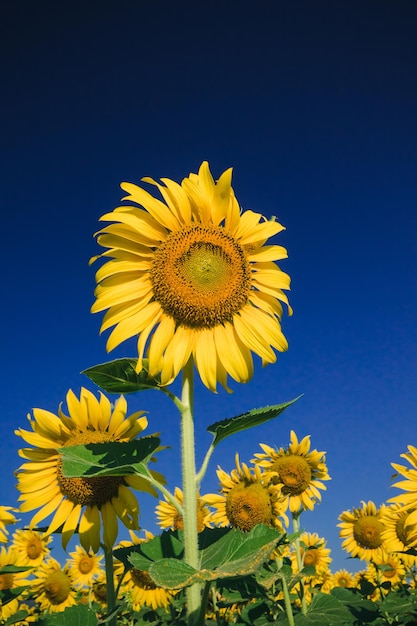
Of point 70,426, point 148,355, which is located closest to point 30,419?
point 70,426

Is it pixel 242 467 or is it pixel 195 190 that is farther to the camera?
pixel 242 467

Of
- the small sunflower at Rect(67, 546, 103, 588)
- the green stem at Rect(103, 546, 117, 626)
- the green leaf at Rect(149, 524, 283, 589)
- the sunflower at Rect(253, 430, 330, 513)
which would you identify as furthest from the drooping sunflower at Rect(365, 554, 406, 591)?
the green leaf at Rect(149, 524, 283, 589)

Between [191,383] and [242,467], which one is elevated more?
[242,467]

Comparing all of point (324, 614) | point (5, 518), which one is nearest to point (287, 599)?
point (324, 614)

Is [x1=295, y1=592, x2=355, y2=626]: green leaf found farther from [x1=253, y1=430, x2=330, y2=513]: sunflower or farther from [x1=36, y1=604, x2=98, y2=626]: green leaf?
[x1=36, y1=604, x2=98, y2=626]: green leaf

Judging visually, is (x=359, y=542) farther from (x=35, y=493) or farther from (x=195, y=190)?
(x=195, y=190)

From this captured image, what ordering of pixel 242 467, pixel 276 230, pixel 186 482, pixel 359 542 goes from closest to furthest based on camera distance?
1. pixel 186 482
2. pixel 276 230
3. pixel 242 467
4. pixel 359 542
